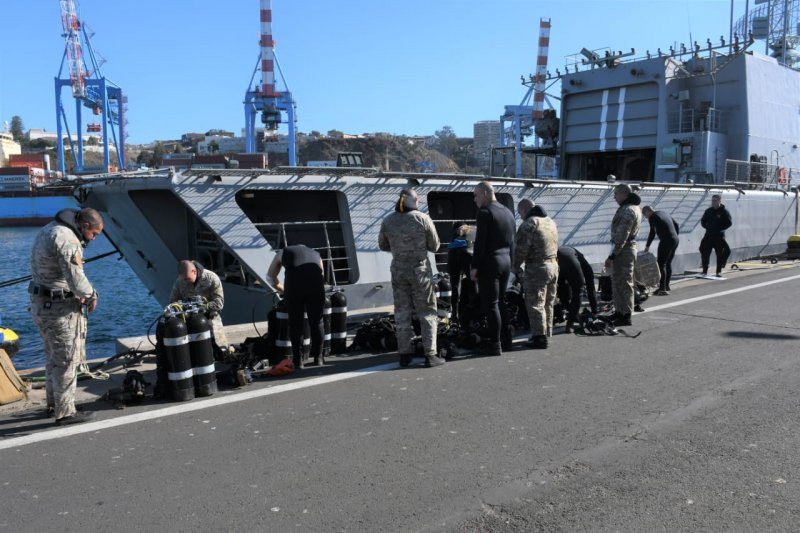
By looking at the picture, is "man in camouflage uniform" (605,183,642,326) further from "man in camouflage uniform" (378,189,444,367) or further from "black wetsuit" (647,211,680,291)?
"man in camouflage uniform" (378,189,444,367)

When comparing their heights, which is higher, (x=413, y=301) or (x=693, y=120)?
(x=693, y=120)

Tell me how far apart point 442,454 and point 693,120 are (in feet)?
55.1

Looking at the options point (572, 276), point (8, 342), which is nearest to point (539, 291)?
point (572, 276)

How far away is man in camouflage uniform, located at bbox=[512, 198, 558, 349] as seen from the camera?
23.7 feet

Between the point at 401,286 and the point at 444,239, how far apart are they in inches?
250

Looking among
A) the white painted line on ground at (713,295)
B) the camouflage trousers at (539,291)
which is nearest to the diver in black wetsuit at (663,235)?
the white painted line on ground at (713,295)

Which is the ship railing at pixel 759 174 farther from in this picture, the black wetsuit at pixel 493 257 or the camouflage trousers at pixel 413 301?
the camouflage trousers at pixel 413 301

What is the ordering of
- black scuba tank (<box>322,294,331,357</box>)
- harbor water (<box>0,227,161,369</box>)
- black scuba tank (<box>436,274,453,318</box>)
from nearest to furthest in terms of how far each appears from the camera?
1. black scuba tank (<box>322,294,331,357</box>)
2. black scuba tank (<box>436,274,453,318</box>)
3. harbor water (<box>0,227,161,369</box>)

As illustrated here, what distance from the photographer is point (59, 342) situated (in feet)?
15.7

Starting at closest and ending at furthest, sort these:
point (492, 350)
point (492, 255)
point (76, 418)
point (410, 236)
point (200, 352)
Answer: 1. point (76, 418)
2. point (200, 352)
3. point (410, 236)
4. point (492, 255)
5. point (492, 350)

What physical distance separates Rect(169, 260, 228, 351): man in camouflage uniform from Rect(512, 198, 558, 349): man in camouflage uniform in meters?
3.43

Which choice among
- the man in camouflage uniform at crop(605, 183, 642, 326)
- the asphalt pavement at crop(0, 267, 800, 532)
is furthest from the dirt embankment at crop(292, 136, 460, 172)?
the asphalt pavement at crop(0, 267, 800, 532)

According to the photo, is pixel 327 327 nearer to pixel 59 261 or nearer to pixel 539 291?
pixel 539 291

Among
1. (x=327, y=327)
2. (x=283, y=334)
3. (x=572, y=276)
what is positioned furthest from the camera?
(x=572, y=276)
